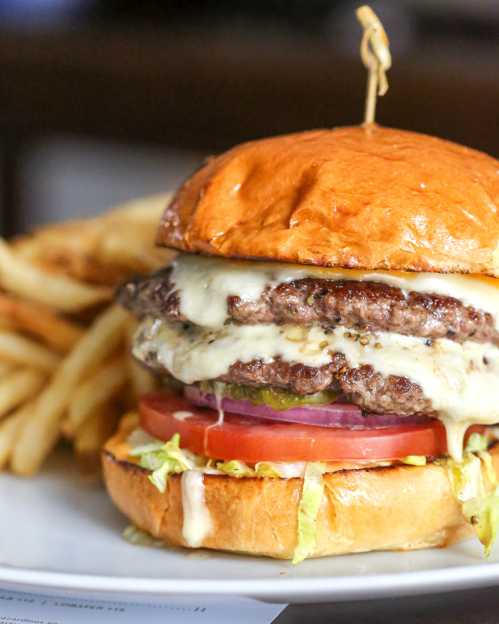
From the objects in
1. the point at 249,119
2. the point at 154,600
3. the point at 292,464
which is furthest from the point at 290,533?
the point at 249,119

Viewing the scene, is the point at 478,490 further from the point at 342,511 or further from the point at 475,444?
the point at 342,511

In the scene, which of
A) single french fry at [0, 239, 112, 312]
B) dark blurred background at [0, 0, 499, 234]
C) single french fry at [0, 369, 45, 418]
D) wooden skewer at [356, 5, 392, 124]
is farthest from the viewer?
dark blurred background at [0, 0, 499, 234]

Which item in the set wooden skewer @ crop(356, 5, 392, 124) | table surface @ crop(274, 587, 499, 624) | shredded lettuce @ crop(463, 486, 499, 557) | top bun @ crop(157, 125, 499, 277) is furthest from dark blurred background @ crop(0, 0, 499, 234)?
table surface @ crop(274, 587, 499, 624)

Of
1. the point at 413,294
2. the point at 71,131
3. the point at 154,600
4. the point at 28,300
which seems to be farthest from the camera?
the point at 71,131

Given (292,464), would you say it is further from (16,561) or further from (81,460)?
(81,460)

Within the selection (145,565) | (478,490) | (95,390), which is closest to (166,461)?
(145,565)

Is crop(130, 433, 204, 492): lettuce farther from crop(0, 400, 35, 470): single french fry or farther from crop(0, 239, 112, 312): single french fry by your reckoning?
crop(0, 239, 112, 312): single french fry

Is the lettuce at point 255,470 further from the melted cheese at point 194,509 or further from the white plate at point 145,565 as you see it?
the white plate at point 145,565
